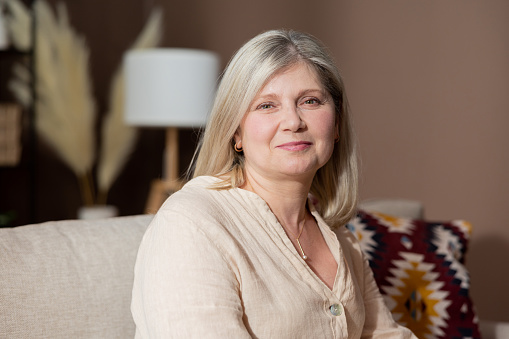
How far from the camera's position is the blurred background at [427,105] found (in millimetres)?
3238

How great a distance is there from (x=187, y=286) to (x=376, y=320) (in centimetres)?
70

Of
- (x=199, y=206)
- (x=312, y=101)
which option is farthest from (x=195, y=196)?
(x=312, y=101)

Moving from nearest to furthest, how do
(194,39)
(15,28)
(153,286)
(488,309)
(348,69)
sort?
(153,286), (488,309), (348,69), (15,28), (194,39)

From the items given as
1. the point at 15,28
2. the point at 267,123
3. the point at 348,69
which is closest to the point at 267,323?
the point at 267,123

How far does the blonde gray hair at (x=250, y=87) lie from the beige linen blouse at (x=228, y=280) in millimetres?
78

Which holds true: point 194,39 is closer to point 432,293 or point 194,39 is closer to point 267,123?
point 432,293

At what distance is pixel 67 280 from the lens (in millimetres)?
1474

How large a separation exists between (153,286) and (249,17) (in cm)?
330

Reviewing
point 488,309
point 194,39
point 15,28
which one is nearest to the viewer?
point 488,309

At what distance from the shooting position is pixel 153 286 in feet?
4.02

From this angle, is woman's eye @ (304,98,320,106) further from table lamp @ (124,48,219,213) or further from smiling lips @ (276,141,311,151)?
table lamp @ (124,48,219,213)

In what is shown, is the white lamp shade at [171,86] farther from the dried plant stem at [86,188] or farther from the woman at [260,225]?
the woman at [260,225]

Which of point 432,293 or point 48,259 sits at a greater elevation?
point 48,259

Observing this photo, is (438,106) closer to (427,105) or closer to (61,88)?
(427,105)
